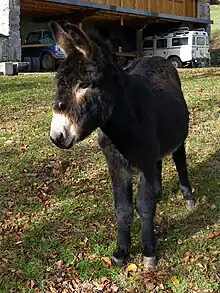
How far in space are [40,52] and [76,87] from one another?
1755 cm

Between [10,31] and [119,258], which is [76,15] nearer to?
[10,31]

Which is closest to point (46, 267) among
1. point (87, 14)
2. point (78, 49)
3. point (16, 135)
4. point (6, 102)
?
point (78, 49)

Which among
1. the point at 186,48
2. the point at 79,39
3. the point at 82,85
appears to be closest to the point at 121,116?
the point at 82,85

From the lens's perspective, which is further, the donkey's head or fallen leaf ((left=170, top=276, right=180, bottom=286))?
fallen leaf ((left=170, top=276, right=180, bottom=286))

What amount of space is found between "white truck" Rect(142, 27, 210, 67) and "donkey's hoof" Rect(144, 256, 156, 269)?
17.7m

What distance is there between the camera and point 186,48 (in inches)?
842

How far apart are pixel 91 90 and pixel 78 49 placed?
0.25 metres

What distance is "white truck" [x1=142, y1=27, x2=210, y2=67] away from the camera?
21.3 meters

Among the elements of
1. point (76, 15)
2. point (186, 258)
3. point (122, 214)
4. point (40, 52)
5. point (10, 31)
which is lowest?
point (186, 258)

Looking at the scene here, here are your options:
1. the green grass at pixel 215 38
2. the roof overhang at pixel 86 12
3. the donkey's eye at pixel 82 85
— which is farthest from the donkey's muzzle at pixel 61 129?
the green grass at pixel 215 38

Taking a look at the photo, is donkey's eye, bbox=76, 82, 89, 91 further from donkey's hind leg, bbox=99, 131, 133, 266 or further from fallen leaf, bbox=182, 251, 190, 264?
fallen leaf, bbox=182, 251, 190, 264

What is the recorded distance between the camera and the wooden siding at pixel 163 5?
2038 cm

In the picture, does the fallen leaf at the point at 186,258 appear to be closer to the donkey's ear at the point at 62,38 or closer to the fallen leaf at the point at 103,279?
the fallen leaf at the point at 103,279

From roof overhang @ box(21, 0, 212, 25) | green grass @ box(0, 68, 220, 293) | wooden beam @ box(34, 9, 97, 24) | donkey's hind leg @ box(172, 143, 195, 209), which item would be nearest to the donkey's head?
green grass @ box(0, 68, 220, 293)
